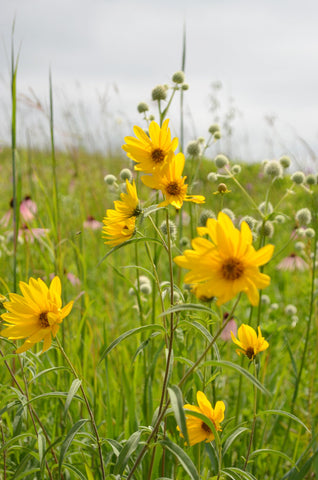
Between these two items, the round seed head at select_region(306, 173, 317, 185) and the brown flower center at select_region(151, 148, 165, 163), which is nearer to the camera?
the brown flower center at select_region(151, 148, 165, 163)

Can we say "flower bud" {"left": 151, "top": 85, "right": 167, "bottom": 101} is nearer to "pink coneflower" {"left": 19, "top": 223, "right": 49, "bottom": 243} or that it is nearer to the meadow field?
the meadow field

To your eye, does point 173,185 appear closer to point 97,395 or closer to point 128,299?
point 97,395

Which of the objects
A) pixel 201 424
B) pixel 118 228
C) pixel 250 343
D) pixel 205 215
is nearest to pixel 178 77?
pixel 205 215

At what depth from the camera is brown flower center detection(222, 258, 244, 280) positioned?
68 cm

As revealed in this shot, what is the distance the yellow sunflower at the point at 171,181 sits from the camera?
86cm

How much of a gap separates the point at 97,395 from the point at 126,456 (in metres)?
0.87

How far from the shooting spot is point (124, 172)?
1459 mm

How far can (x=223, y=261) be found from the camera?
0.69m

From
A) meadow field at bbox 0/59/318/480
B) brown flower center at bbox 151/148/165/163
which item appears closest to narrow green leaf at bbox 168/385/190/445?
meadow field at bbox 0/59/318/480

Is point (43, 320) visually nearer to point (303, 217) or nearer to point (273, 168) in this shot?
point (273, 168)

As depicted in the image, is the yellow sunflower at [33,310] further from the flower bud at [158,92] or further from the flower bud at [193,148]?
the flower bud at [193,148]

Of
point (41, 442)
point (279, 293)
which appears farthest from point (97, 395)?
point (279, 293)

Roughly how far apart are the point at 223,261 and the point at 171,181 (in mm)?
260

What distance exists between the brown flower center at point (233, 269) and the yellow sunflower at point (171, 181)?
0.21 meters
